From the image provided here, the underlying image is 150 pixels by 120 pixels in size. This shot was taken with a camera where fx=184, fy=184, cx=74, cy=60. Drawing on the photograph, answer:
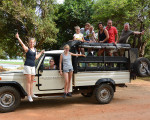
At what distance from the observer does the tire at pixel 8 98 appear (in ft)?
17.0

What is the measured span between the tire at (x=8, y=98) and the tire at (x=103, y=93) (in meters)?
2.64

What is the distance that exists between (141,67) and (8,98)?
4.59m

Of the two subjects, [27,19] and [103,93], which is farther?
[27,19]

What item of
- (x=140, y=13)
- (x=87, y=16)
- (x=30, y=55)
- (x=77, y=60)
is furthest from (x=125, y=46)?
(x=87, y=16)

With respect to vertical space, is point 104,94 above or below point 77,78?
below

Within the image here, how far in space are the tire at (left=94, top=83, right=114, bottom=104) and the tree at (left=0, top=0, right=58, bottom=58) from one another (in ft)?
29.4

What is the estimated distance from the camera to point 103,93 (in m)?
6.53

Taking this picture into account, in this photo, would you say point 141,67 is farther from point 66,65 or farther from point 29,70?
point 29,70

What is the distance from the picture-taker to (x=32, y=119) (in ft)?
15.5

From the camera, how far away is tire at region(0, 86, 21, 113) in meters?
5.18

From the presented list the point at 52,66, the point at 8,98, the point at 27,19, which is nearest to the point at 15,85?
the point at 8,98

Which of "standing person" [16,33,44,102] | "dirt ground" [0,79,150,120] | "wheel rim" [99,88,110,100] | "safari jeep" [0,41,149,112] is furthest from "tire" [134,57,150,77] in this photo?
"standing person" [16,33,44,102]

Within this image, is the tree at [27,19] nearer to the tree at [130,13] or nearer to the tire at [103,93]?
the tree at [130,13]

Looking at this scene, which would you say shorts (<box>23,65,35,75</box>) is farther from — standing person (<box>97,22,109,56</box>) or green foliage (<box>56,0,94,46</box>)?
green foliage (<box>56,0,94,46</box>)
